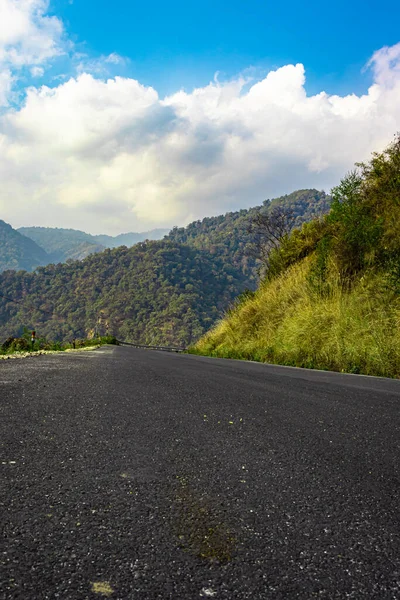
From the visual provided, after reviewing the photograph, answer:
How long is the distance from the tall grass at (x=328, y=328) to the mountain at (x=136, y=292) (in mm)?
75423

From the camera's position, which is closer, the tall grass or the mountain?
the tall grass

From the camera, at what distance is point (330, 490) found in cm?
165

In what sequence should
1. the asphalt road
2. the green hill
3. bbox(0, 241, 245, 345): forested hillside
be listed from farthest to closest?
bbox(0, 241, 245, 345): forested hillside < the green hill < the asphalt road

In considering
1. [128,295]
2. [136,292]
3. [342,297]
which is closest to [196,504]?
[342,297]

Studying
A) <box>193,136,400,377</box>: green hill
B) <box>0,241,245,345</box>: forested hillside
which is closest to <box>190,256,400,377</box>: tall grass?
<box>193,136,400,377</box>: green hill

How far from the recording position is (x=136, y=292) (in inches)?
5032

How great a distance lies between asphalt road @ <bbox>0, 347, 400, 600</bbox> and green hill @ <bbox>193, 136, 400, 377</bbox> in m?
5.10

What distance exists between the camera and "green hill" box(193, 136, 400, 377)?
26.0 feet

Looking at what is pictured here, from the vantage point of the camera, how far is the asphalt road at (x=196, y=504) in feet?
3.33

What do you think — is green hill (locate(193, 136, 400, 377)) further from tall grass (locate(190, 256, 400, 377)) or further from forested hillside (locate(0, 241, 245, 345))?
forested hillside (locate(0, 241, 245, 345))

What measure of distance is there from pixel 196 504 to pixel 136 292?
128m

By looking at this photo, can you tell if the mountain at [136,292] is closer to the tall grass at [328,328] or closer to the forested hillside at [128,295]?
the forested hillside at [128,295]

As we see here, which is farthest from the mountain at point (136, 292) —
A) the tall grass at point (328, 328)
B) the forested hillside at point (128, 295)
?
the tall grass at point (328, 328)

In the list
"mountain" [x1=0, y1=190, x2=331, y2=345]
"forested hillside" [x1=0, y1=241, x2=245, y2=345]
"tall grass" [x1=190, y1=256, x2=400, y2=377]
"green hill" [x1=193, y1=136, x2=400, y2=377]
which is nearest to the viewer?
"tall grass" [x1=190, y1=256, x2=400, y2=377]
